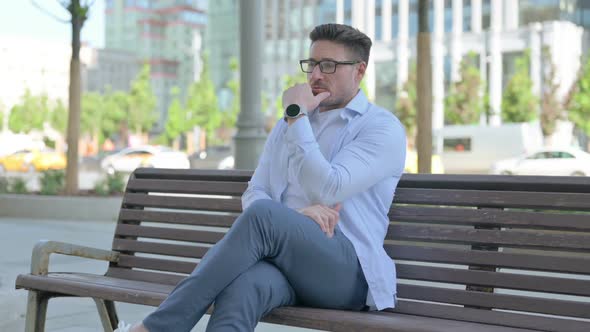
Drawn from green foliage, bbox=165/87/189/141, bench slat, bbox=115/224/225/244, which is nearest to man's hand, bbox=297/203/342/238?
bench slat, bbox=115/224/225/244

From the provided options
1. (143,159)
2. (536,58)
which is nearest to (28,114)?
(143,159)

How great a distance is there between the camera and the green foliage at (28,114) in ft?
229

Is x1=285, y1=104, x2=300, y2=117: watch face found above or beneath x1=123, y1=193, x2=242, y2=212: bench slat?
above

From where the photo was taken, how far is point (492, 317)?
3133 millimetres

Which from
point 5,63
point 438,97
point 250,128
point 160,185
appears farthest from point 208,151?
point 5,63

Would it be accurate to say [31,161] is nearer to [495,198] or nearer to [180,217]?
[180,217]

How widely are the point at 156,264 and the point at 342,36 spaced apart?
4.93 feet

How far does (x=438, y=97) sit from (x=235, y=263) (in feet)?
186

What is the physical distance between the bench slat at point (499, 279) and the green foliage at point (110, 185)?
11104 mm

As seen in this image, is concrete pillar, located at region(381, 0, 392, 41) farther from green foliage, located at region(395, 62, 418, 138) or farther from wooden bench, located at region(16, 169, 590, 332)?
wooden bench, located at region(16, 169, 590, 332)

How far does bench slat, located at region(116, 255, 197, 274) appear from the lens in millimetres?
3963

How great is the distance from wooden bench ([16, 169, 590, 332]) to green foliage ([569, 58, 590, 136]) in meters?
40.9

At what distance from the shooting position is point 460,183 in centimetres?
343

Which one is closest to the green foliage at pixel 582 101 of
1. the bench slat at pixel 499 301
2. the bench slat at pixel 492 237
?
the bench slat at pixel 492 237
